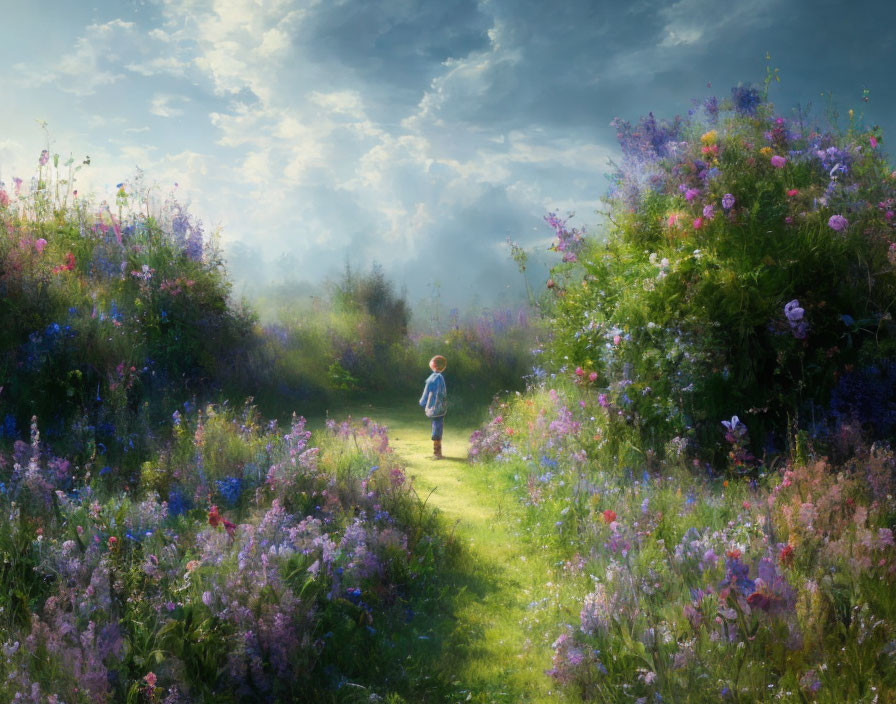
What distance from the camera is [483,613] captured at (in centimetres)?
486

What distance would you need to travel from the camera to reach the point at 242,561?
12.8ft

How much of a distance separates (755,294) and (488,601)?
168 inches

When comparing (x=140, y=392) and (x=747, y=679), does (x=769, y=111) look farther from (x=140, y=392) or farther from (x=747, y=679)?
(x=140, y=392)

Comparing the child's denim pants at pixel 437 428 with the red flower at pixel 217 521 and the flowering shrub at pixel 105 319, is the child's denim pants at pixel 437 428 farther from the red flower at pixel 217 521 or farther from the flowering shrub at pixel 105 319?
the red flower at pixel 217 521

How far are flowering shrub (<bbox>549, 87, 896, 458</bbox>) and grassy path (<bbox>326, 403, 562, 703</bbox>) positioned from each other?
6.53ft

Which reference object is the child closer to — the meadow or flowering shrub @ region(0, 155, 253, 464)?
the meadow

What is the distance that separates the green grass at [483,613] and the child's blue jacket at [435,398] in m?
1.66

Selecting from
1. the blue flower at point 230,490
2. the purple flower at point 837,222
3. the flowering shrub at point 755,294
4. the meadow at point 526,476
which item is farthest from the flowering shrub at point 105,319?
the purple flower at point 837,222

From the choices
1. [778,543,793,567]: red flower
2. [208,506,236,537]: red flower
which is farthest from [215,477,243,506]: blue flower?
[778,543,793,567]: red flower

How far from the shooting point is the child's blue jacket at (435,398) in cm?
949

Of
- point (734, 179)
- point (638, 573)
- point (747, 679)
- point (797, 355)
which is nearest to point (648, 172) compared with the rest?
point (734, 179)

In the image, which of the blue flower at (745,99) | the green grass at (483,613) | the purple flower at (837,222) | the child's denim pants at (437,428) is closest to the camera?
the green grass at (483,613)

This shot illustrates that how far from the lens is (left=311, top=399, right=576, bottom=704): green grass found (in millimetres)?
3959

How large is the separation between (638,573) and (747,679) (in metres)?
0.97
